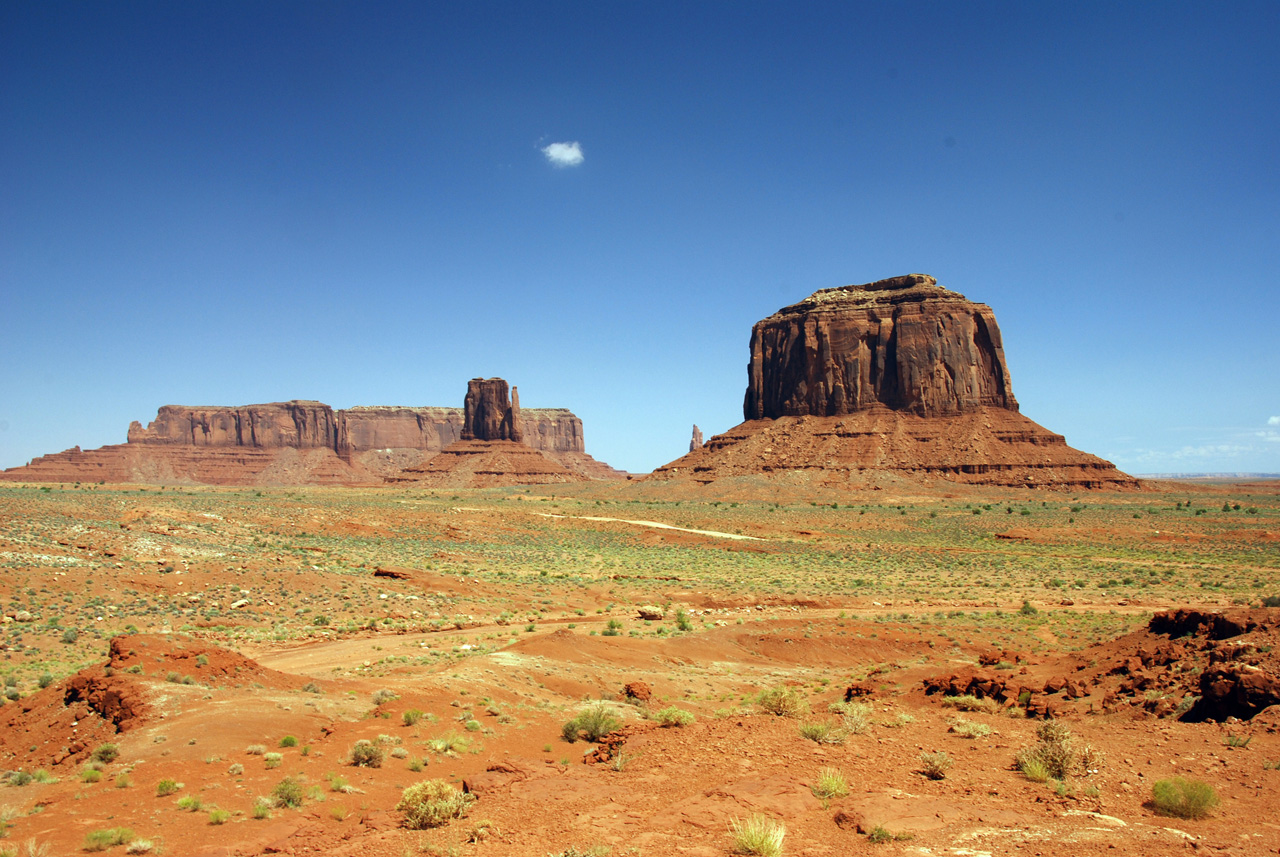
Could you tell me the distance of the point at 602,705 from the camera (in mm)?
11789

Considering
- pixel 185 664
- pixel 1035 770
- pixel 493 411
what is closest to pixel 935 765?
pixel 1035 770

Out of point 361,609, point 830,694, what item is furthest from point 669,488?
point 830,694

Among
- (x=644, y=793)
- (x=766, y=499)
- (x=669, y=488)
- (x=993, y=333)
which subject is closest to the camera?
(x=644, y=793)

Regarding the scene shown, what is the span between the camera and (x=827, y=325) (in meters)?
99.9

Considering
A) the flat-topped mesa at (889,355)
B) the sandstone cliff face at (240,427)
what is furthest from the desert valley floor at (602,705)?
the sandstone cliff face at (240,427)

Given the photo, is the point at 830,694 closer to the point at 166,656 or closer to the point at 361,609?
the point at 166,656

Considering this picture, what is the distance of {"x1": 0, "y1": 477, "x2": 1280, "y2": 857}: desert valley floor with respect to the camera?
23.4ft

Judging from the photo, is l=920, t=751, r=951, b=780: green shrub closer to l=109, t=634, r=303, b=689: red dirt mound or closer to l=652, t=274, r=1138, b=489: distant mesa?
l=109, t=634, r=303, b=689: red dirt mound

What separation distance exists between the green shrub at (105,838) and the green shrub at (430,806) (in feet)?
8.01

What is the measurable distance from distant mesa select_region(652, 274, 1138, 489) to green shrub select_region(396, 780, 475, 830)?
75.4 m

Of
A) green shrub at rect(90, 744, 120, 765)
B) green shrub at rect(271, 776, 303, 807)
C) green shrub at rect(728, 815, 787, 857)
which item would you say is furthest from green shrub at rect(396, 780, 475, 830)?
green shrub at rect(90, 744, 120, 765)

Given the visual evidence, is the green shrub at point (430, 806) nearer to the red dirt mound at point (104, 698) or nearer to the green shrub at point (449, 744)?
the green shrub at point (449, 744)

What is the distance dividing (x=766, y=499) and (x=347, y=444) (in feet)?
446

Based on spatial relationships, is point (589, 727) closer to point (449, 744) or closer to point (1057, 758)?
point (449, 744)
